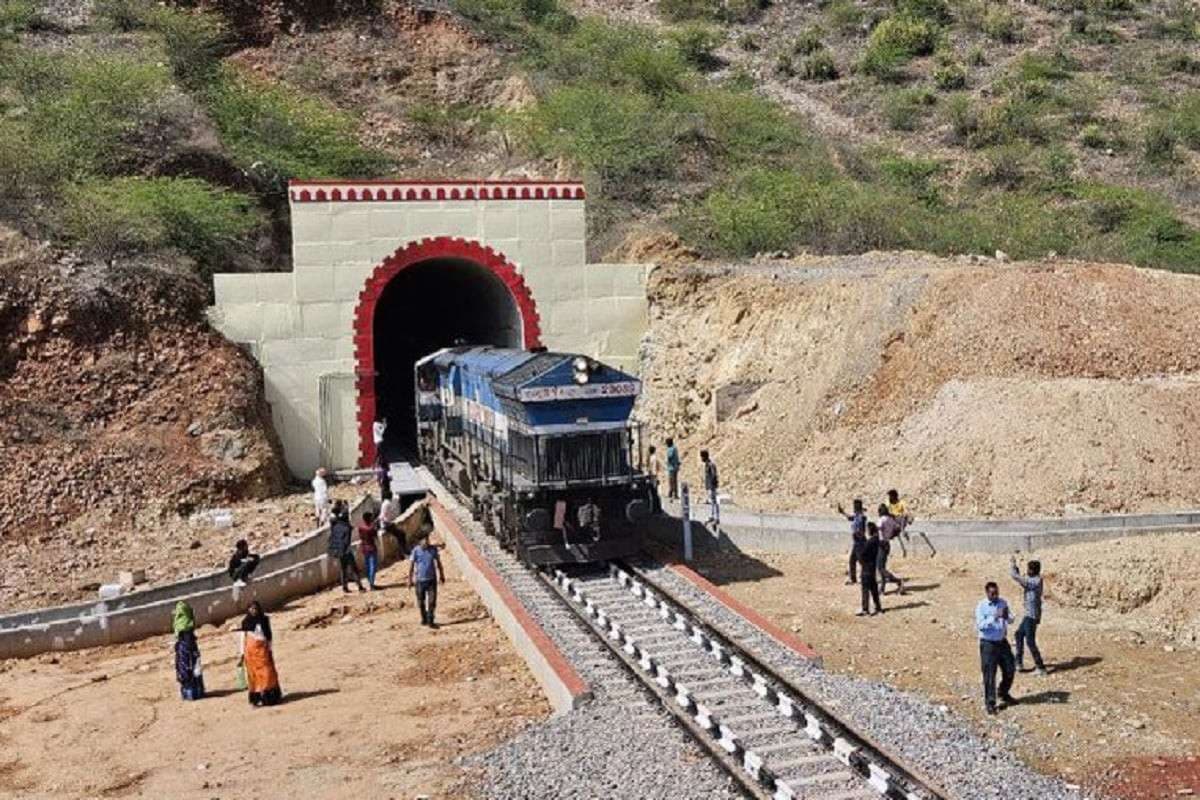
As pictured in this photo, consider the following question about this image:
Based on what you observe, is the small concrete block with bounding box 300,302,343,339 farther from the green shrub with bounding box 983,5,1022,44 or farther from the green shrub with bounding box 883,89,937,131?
the green shrub with bounding box 983,5,1022,44

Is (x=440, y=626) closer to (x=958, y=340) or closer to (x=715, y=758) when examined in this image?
(x=715, y=758)

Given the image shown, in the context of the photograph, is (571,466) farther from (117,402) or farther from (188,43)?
(188,43)

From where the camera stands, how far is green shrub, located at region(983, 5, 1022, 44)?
73875mm

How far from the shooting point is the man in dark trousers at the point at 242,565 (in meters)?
19.4

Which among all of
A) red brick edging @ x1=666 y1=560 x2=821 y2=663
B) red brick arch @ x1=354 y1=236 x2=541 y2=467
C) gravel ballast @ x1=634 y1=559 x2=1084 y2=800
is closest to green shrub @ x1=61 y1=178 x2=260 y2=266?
red brick arch @ x1=354 y1=236 x2=541 y2=467

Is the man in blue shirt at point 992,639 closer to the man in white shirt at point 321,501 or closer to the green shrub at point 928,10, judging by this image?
the man in white shirt at point 321,501

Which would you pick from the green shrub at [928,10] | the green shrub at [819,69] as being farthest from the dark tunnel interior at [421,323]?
the green shrub at [928,10]

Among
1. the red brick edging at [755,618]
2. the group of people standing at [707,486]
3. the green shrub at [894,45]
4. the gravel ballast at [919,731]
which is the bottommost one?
the gravel ballast at [919,731]

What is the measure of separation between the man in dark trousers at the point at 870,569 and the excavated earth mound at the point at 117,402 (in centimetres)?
1593

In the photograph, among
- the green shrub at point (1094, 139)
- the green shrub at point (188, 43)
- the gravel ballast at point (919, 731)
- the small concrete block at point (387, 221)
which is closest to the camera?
the gravel ballast at point (919, 731)

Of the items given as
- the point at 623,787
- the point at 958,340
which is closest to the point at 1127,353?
the point at 958,340

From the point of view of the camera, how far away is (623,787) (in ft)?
36.1

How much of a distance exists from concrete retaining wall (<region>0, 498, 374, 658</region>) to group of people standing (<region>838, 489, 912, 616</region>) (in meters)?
9.99

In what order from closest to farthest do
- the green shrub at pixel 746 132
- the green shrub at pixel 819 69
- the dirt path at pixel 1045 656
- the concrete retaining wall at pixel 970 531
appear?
the dirt path at pixel 1045 656 → the concrete retaining wall at pixel 970 531 → the green shrub at pixel 746 132 → the green shrub at pixel 819 69
